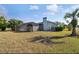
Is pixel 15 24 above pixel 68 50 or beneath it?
above

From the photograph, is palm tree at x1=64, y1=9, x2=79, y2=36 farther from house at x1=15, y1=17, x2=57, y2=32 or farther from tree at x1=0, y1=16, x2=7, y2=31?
tree at x1=0, y1=16, x2=7, y2=31

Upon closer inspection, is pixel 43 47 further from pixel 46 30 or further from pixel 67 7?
pixel 67 7

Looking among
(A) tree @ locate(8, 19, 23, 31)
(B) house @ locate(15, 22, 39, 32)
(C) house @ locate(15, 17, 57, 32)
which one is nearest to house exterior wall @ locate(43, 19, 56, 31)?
(C) house @ locate(15, 17, 57, 32)

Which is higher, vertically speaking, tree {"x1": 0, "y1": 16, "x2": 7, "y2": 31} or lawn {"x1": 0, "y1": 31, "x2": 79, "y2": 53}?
tree {"x1": 0, "y1": 16, "x2": 7, "y2": 31}

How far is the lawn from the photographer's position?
509 cm

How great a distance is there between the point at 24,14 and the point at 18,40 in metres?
0.38

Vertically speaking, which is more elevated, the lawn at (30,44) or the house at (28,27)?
the house at (28,27)

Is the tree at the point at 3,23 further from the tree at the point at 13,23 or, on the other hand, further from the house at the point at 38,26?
the house at the point at 38,26

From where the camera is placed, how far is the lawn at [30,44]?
16.7 feet

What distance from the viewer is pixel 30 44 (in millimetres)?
5117

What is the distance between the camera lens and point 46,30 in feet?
16.9

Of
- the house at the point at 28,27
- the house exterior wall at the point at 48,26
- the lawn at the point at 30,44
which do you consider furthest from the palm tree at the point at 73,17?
the house at the point at 28,27
